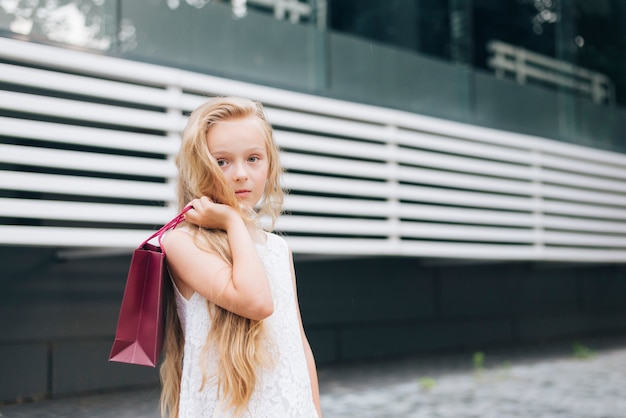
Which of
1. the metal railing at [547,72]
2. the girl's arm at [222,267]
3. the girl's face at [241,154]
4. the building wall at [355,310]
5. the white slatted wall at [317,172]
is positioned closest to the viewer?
the girl's arm at [222,267]

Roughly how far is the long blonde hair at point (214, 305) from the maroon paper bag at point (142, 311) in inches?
3.8

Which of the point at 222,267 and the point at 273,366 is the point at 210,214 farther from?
the point at 273,366

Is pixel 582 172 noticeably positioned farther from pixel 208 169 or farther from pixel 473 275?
pixel 208 169

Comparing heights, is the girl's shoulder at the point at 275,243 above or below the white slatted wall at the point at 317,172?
below

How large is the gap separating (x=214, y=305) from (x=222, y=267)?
0.31 ft

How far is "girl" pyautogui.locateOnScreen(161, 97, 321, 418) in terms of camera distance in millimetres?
1324

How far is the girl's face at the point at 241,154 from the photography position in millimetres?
1413

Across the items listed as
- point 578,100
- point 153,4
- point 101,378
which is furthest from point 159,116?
point 578,100

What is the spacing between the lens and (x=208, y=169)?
1.39 meters

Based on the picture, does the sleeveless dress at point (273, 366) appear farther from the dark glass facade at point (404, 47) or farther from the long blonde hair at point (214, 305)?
the dark glass facade at point (404, 47)

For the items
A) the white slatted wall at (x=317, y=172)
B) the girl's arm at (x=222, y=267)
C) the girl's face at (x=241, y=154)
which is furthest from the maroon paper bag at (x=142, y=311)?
the white slatted wall at (x=317, y=172)

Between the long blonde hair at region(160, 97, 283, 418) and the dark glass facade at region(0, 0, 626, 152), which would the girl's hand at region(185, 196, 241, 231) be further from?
the dark glass facade at region(0, 0, 626, 152)

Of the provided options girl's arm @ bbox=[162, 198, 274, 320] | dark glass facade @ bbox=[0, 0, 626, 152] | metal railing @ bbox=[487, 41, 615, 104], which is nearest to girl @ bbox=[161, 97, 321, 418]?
girl's arm @ bbox=[162, 198, 274, 320]

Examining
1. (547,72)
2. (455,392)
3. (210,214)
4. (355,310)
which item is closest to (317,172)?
(355,310)
